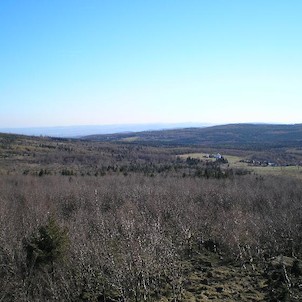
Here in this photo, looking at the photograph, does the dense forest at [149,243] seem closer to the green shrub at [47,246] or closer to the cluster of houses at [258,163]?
the green shrub at [47,246]

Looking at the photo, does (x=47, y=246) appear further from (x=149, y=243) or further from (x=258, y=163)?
(x=258, y=163)

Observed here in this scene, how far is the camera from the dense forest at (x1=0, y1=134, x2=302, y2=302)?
23766 mm

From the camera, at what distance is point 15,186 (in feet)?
241

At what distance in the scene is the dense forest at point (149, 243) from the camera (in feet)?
78.0

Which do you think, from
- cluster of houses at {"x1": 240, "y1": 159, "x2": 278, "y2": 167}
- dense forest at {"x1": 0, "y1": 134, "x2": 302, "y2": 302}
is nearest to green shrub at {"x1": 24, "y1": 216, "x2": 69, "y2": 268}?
dense forest at {"x1": 0, "y1": 134, "x2": 302, "y2": 302}

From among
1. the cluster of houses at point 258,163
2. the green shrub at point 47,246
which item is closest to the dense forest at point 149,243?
the green shrub at point 47,246

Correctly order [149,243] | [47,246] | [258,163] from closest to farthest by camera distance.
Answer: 1. [149,243]
2. [47,246]
3. [258,163]

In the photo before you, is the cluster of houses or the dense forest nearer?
the dense forest

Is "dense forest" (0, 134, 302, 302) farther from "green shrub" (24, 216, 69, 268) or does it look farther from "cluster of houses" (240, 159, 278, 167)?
"cluster of houses" (240, 159, 278, 167)

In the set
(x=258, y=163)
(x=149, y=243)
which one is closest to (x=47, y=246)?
(x=149, y=243)

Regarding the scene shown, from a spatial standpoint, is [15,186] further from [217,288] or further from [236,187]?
[217,288]

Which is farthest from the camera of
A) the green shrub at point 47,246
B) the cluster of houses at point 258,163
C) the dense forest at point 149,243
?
the cluster of houses at point 258,163

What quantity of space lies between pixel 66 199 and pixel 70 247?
3593cm

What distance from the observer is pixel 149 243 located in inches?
997
